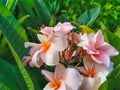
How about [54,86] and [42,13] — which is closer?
[54,86]

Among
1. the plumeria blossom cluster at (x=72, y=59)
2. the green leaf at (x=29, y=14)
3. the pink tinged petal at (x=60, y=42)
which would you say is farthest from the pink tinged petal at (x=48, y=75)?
the green leaf at (x=29, y=14)

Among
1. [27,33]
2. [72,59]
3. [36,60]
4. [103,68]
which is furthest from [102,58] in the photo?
[27,33]

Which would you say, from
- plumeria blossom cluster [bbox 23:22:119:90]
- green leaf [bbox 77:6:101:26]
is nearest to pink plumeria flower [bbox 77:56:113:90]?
plumeria blossom cluster [bbox 23:22:119:90]

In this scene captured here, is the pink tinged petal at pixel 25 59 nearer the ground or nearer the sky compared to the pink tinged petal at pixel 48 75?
nearer the sky

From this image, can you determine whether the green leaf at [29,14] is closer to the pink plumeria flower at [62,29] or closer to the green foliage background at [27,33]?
the green foliage background at [27,33]

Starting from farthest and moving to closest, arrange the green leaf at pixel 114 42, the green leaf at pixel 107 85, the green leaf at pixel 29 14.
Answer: the green leaf at pixel 29 14
the green leaf at pixel 114 42
the green leaf at pixel 107 85

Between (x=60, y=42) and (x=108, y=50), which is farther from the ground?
(x=60, y=42)

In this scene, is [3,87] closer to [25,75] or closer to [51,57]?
[25,75]
